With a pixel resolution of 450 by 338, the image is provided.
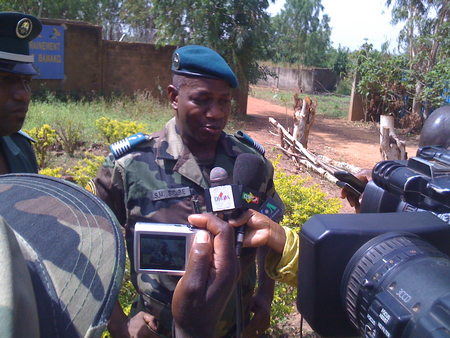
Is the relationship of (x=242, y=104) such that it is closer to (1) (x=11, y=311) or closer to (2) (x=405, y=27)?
(2) (x=405, y=27)

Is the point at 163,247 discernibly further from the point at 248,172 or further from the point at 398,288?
the point at 398,288

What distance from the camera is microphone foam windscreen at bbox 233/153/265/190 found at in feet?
4.12

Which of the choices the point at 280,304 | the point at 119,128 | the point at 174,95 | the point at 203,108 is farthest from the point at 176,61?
the point at 119,128

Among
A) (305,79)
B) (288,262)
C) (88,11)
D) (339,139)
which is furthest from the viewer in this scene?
(305,79)

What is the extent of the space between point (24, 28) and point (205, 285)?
147cm

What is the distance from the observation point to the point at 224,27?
10.6m

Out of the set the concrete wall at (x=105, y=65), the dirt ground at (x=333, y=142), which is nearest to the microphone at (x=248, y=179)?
the dirt ground at (x=333, y=142)

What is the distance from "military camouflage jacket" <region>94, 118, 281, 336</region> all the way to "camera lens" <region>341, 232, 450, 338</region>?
844 mm

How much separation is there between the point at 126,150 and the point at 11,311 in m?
1.23

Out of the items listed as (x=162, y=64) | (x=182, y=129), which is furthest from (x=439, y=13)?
(x=182, y=129)

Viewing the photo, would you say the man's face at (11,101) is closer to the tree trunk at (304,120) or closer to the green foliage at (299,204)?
the green foliage at (299,204)

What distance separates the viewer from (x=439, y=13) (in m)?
13.3

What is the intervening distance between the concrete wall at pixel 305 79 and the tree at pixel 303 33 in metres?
7.53

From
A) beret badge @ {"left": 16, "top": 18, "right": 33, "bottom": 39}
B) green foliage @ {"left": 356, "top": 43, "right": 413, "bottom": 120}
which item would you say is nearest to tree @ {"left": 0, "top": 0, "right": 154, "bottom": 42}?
green foliage @ {"left": 356, "top": 43, "right": 413, "bottom": 120}
